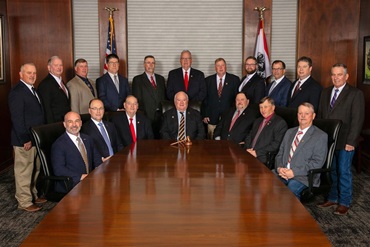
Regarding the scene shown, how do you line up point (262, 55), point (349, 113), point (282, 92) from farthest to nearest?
1. point (262, 55)
2. point (282, 92)
3. point (349, 113)

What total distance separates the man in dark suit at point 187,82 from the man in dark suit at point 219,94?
0.13m

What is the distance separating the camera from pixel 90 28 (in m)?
7.42

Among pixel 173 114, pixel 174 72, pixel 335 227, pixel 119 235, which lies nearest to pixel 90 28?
pixel 174 72

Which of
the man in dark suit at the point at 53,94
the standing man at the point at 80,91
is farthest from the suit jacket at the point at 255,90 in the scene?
the man in dark suit at the point at 53,94

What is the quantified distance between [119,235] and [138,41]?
591 cm

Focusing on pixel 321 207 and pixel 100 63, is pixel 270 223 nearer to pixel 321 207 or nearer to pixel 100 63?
pixel 321 207

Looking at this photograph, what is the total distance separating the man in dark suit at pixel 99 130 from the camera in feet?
15.0

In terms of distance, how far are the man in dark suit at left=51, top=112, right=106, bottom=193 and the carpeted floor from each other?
710 millimetres

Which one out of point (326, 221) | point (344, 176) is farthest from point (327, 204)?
point (326, 221)

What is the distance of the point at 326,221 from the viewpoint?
14.4ft

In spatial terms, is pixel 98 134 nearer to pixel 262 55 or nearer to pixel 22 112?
pixel 22 112

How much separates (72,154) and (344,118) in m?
2.74

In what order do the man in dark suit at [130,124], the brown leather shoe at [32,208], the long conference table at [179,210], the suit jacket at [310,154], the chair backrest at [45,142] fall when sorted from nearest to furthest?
the long conference table at [179,210]
the chair backrest at [45,142]
the suit jacket at [310,154]
the brown leather shoe at [32,208]
the man in dark suit at [130,124]

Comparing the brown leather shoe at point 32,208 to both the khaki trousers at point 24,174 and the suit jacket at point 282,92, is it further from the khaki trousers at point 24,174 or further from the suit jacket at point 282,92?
the suit jacket at point 282,92
